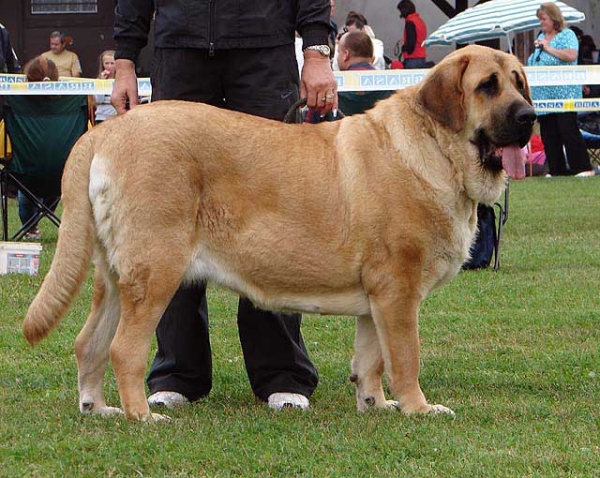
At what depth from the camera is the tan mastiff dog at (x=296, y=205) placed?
447cm

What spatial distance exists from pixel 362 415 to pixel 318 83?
1507mm

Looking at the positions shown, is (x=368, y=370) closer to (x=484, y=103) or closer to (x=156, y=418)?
(x=156, y=418)

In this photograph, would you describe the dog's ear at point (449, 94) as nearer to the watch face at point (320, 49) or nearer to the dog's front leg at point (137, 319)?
the watch face at point (320, 49)

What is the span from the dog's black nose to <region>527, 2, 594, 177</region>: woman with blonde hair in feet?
36.1

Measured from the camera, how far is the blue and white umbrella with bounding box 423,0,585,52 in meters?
18.0

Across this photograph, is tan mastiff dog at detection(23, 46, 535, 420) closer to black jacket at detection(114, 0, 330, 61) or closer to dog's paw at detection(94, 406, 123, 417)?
dog's paw at detection(94, 406, 123, 417)

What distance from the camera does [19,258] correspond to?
8.72 m

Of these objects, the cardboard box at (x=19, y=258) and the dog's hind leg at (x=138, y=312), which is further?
the cardboard box at (x=19, y=258)

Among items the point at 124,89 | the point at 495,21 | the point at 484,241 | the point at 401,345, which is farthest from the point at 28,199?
the point at 495,21

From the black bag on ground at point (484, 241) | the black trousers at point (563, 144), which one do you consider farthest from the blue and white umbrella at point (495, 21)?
the black bag on ground at point (484, 241)

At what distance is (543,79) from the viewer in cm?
1252

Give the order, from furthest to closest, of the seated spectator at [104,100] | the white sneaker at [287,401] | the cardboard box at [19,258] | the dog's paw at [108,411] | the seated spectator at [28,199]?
the seated spectator at [104,100], the seated spectator at [28,199], the cardboard box at [19,258], the white sneaker at [287,401], the dog's paw at [108,411]

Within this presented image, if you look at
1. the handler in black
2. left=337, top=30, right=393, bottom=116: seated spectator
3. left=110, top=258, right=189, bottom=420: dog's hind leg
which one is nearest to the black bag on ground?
left=337, top=30, right=393, bottom=116: seated spectator

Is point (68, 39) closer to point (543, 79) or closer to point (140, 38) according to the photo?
point (543, 79)
